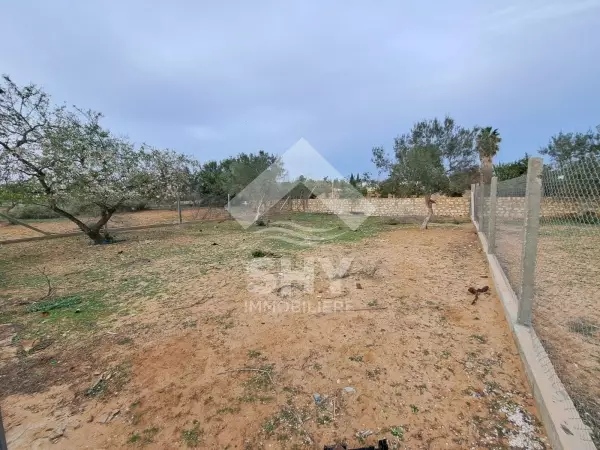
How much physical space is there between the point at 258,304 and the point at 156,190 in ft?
27.7

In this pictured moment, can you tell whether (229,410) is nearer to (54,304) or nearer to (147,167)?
(54,304)

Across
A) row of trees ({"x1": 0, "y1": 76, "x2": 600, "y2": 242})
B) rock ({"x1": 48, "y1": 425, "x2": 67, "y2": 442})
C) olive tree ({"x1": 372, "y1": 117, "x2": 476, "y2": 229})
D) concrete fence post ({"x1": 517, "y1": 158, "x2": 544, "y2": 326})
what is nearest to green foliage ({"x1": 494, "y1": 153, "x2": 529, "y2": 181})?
row of trees ({"x1": 0, "y1": 76, "x2": 600, "y2": 242})

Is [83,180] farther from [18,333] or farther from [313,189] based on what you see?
[313,189]

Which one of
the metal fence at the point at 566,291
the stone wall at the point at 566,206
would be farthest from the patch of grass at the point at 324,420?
the stone wall at the point at 566,206

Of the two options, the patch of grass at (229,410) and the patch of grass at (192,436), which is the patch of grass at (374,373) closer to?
the patch of grass at (229,410)

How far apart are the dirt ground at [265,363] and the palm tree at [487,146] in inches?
588

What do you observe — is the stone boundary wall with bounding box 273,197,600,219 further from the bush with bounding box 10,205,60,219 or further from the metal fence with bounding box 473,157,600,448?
the bush with bounding box 10,205,60,219

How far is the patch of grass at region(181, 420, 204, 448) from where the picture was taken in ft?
5.03

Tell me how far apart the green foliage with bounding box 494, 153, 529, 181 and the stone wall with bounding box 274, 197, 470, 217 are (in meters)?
3.70

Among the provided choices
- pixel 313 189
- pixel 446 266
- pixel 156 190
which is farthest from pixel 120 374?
pixel 313 189

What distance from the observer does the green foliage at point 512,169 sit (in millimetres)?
15633

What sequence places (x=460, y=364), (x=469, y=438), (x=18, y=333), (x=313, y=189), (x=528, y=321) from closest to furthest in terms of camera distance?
(x=469, y=438) → (x=460, y=364) → (x=528, y=321) → (x=18, y=333) → (x=313, y=189)

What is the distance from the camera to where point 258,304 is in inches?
132

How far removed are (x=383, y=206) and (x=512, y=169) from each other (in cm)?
777
